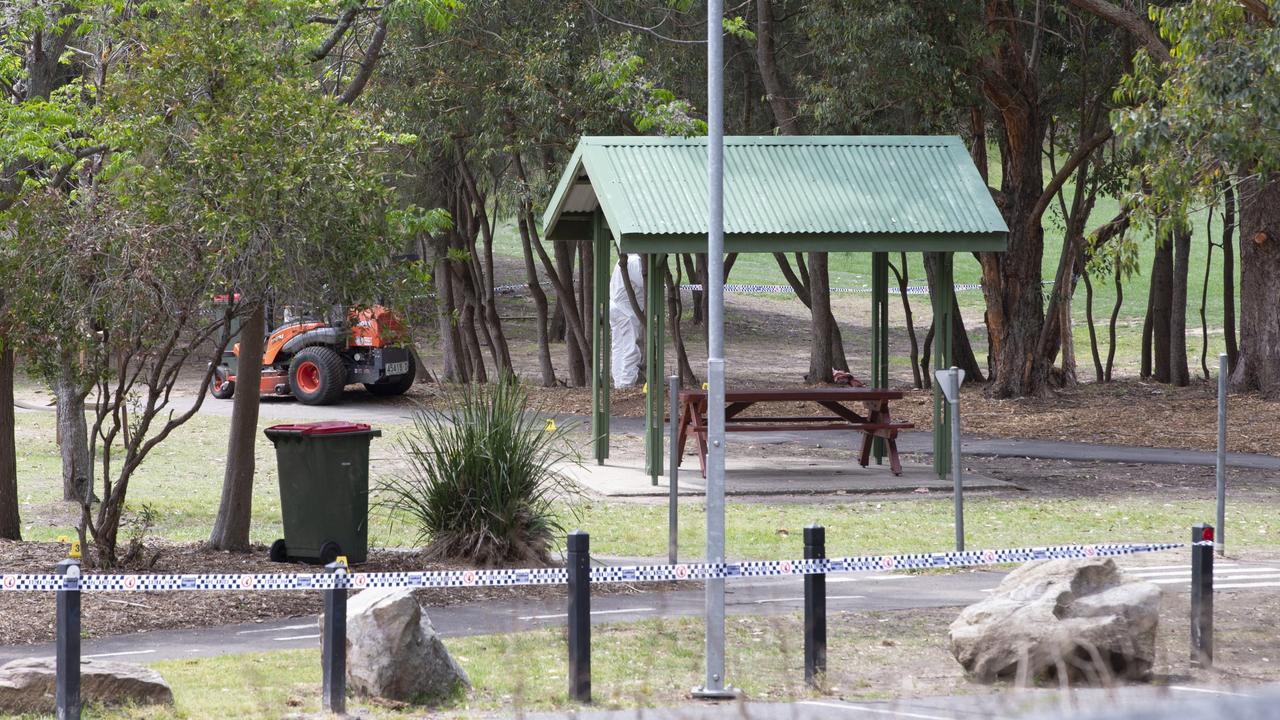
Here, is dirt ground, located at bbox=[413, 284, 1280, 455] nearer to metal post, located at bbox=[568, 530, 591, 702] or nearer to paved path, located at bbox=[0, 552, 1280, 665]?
paved path, located at bbox=[0, 552, 1280, 665]

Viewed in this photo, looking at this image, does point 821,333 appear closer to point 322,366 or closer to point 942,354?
point 322,366

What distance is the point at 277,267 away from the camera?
9703mm

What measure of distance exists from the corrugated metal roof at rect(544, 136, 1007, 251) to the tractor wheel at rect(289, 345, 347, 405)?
8.67 metres

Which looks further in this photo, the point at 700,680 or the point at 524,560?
the point at 524,560

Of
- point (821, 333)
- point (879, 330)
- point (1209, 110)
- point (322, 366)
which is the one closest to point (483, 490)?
point (1209, 110)

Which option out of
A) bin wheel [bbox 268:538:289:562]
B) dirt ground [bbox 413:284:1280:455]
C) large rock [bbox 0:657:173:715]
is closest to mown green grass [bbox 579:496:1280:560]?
bin wheel [bbox 268:538:289:562]

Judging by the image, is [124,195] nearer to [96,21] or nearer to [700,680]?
[96,21]

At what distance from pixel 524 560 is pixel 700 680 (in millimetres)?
3495

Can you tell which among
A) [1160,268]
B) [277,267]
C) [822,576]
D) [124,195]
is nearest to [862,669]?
[822,576]

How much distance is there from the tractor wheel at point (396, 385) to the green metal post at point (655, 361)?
10.4 metres

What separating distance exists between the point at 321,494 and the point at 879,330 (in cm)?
945

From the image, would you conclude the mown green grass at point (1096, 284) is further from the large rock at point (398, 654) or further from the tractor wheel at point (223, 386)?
the large rock at point (398, 654)

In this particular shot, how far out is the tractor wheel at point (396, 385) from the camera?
26.7m

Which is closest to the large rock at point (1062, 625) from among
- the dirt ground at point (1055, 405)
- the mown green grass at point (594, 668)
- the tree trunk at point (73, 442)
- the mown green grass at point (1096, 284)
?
the mown green grass at point (594, 668)
